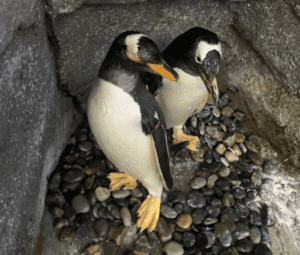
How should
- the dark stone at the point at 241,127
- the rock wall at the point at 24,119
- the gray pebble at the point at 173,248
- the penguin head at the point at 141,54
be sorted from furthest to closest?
the dark stone at the point at 241,127 < the gray pebble at the point at 173,248 < the penguin head at the point at 141,54 < the rock wall at the point at 24,119

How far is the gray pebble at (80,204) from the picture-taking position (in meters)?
1.04

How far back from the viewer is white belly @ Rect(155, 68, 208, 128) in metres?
1.03

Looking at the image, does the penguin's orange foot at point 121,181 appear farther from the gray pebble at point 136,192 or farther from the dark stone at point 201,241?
the dark stone at point 201,241

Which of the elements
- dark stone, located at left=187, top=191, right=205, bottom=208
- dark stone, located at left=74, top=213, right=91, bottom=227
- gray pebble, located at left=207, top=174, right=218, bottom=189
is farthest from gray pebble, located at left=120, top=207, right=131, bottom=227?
gray pebble, located at left=207, top=174, right=218, bottom=189

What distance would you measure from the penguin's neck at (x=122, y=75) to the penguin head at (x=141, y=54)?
0.04ft

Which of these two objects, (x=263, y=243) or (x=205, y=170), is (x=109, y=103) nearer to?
(x=205, y=170)

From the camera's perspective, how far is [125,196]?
109cm

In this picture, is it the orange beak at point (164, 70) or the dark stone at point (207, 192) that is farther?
the dark stone at point (207, 192)

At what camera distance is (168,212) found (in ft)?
3.49

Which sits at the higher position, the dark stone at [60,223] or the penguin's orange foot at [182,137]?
the penguin's orange foot at [182,137]

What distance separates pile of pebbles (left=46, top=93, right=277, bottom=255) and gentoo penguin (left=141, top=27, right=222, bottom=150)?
0.24m

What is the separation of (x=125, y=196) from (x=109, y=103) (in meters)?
0.40

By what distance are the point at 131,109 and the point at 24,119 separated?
286 millimetres

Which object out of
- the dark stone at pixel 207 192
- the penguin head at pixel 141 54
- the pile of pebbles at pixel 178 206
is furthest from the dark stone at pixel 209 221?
the penguin head at pixel 141 54
